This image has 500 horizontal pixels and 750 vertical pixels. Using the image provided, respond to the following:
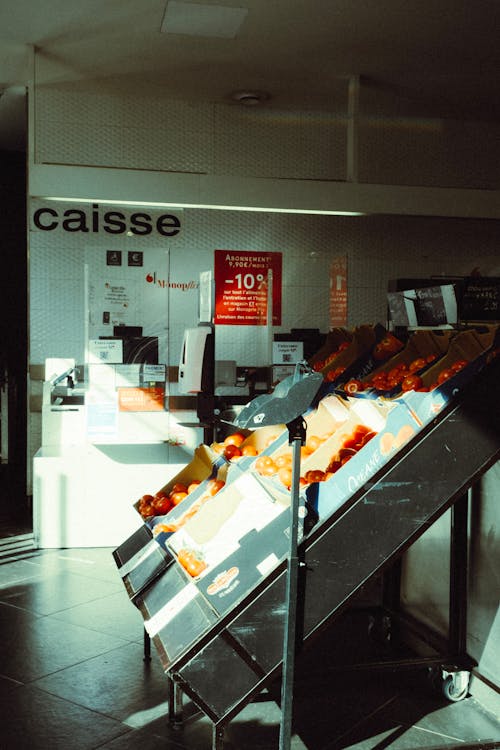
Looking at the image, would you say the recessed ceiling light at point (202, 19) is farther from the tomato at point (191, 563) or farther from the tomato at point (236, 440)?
the tomato at point (191, 563)

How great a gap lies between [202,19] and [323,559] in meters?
4.12

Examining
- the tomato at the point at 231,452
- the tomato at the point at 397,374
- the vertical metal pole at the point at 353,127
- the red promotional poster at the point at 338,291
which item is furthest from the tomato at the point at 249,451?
the red promotional poster at the point at 338,291

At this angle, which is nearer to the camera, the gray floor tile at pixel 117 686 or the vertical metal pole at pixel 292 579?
the vertical metal pole at pixel 292 579

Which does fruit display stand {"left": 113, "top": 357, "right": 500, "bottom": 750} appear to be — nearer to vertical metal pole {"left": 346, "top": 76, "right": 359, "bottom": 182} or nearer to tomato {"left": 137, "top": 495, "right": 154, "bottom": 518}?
tomato {"left": 137, "top": 495, "right": 154, "bottom": 518}

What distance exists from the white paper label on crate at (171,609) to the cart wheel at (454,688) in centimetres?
121

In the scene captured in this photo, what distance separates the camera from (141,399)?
19.1 ft

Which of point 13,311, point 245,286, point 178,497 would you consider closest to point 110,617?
point 178,497

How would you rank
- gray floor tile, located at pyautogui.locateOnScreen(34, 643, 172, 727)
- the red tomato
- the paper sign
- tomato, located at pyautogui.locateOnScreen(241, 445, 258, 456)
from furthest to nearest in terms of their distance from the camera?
the paper sign → the red tomato → tomato, located at pyautogui.locateOnScreen(241, 445, 258, 456) → gray floor tile, located at pyautogui.locateOnScreen(34, 643, 172, 727)

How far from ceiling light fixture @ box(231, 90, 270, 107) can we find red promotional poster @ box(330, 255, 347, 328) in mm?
1662

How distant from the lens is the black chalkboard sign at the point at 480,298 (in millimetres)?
3932

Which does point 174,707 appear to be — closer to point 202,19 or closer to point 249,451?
point 249,451

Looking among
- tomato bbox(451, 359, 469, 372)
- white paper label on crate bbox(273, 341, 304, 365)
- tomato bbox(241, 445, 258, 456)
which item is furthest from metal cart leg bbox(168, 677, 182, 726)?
white paper label on crate bbox(273, 341, 304, 365)

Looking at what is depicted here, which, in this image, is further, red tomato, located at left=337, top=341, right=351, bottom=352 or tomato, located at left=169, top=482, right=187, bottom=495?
red tomato, located at left=337, top=341, right=351, bottom=352

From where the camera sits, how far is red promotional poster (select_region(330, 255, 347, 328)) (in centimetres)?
757
